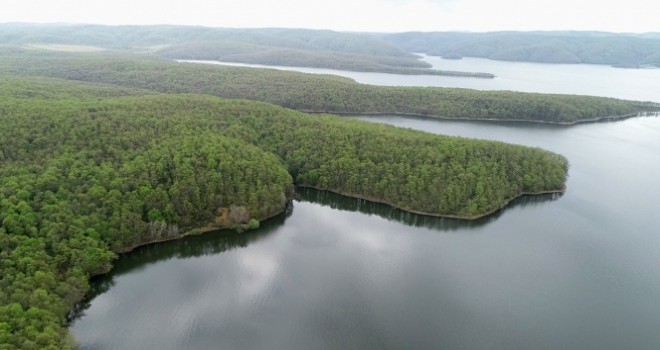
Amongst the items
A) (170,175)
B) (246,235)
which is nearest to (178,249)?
(246,235)

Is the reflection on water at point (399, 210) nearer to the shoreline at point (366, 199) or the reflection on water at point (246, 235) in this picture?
the reflection on water at point (246, 235)

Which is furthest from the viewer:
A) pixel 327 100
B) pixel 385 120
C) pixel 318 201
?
pixel 327 100

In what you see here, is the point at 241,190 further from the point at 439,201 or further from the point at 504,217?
the point at 504,217

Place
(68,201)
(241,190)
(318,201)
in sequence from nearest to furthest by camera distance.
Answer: (68,201), (241,190), (318,201)

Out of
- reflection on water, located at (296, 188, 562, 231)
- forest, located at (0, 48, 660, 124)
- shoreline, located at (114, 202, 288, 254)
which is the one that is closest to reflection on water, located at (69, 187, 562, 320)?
reflection on water, located at (296, 188, 562, 231)

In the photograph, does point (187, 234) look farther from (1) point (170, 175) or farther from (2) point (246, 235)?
(1) point (170, 175)

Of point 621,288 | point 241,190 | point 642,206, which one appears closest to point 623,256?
point 621,288

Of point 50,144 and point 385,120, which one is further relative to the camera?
point 385,120
